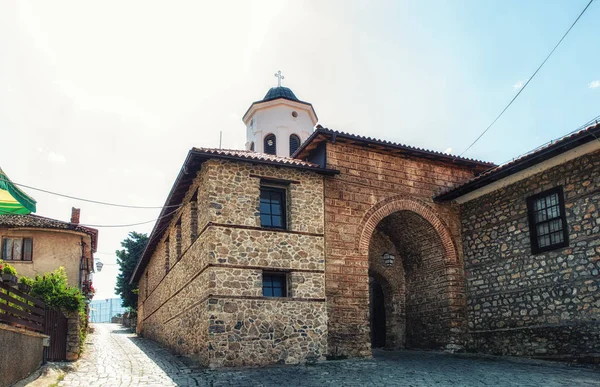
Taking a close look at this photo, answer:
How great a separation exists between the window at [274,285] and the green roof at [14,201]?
211 inches

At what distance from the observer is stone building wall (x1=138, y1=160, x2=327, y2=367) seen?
12234mm

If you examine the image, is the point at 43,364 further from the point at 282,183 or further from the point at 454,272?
the point at 454,272

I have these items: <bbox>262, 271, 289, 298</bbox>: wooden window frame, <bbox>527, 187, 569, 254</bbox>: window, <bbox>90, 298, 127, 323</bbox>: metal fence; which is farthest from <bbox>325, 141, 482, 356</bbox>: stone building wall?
<bbox>90, 298, 127, 323</bbox>: metal fence

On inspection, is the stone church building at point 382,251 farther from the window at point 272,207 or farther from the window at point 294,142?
the window at point 294,142

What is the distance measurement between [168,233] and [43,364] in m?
7.64

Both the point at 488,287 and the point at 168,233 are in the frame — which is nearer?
the point at 488,287

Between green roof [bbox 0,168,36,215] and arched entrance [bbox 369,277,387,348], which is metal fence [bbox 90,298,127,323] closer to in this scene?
arched entrance [bbox 369,277,387,348]

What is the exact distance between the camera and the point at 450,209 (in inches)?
631

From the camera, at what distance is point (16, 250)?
20.5m

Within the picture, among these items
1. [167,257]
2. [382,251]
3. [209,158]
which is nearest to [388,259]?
[382,251]

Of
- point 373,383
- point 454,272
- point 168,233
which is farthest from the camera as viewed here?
point 168,233

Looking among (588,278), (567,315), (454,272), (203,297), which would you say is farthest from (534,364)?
(203,297)

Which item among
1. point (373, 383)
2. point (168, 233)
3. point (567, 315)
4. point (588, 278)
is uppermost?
point (168, 233)

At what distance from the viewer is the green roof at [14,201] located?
1006 centimetres
